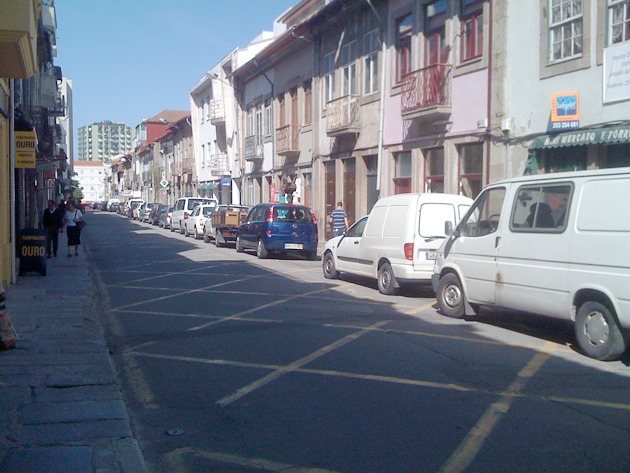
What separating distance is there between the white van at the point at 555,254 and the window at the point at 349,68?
55.4 feet

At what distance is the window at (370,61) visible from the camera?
24641 millimetres

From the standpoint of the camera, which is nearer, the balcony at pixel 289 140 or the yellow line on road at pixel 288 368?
the yellow line on road at pixel 288 368

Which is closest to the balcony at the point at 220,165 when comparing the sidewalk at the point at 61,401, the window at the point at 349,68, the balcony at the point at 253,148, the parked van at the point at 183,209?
the balcony at the point at 253,148

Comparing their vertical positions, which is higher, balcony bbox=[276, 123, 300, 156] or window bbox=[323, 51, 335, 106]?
window bbox=[323, 51, 335, 106]

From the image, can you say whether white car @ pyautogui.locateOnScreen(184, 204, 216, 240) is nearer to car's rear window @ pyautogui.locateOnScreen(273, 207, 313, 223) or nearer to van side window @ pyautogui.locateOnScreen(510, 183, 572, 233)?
car's rear window @ pyautogui.locateOnScreen(273, 207, 313, 223)

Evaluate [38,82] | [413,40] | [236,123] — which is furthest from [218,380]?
[236,123]

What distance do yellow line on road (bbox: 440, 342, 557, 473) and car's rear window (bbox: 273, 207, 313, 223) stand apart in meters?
14.0

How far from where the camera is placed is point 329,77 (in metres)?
28.8

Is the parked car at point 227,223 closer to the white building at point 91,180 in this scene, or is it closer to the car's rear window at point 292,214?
the car's rear window at point 292,214

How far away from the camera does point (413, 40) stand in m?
21.9

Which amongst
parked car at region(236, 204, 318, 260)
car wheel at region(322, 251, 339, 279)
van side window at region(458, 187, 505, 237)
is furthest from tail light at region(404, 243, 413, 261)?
parked car at region(236, 204, 318, 260)

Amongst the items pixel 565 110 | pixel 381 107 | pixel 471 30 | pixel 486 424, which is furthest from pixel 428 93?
pixel 486 424

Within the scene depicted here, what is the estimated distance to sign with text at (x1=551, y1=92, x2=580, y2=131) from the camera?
602 inches

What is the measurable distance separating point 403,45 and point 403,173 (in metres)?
4.24
